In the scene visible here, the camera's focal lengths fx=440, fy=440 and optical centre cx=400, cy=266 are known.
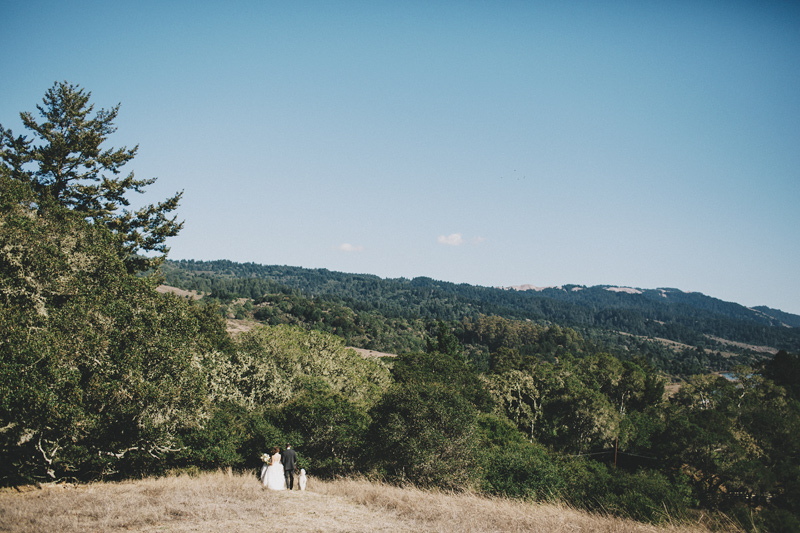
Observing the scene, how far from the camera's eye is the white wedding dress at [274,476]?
53.4ft

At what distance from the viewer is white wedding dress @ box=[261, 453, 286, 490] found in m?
16.3

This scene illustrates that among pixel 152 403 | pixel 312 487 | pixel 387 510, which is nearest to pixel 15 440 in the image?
pixel 152 403

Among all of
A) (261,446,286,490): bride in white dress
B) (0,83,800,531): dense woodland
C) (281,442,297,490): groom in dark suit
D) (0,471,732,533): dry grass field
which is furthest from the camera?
(281,442,297,490): groom in dark suit

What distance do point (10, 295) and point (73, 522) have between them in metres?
9.78

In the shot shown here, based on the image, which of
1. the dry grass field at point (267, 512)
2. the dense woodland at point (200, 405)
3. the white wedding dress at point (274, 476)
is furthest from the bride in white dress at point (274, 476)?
the dense woodland at point (200, 405)

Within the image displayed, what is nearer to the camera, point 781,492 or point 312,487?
point 312,487

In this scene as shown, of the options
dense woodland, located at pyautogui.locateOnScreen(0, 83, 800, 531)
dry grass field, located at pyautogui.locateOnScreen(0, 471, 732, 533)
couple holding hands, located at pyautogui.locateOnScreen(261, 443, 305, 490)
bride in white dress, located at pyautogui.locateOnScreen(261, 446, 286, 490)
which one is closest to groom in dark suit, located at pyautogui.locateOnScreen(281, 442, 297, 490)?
couple holding hands, located at pyautogui.locateOnScreen(261, 443, 305, 490)

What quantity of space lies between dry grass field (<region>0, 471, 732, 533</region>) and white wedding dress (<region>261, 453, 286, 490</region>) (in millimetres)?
720

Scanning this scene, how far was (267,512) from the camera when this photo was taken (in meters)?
12.7

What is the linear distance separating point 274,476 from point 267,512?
391cm

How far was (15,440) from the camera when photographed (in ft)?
45.5

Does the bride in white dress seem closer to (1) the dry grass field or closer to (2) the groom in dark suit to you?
(2) the groom in dark suit

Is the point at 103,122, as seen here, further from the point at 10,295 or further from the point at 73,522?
the point at 73,522

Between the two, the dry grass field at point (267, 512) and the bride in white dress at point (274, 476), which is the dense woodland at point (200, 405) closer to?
the dry grass field at point (267, 512)
